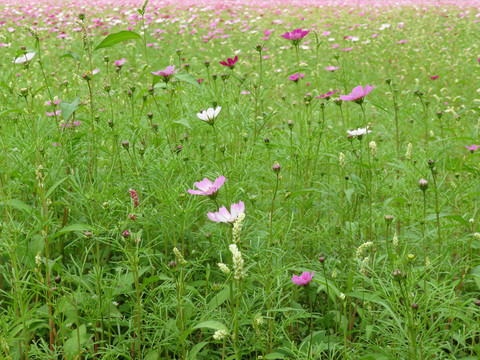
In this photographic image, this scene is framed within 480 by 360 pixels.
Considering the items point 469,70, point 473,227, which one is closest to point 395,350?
point 473,227

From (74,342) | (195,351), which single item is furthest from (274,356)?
(74,342)

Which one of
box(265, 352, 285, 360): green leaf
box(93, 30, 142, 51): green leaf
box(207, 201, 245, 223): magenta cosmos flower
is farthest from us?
box(93, 30, 142, 51): green leaf

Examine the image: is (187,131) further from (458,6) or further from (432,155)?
(458,6)

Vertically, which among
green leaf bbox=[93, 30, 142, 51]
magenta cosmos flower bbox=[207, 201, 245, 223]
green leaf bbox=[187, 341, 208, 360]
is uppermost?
green leaf bbox=[93, 30, 142, 51]

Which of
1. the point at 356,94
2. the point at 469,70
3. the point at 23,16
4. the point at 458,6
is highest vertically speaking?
the point at 356,94

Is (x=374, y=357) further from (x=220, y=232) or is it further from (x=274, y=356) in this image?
(x=220, y=232)

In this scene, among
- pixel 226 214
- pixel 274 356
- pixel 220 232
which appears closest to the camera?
pixel 226 214

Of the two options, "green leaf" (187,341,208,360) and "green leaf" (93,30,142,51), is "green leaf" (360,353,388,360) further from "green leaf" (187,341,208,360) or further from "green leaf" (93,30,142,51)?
"green leaf" (93,30,142,51)

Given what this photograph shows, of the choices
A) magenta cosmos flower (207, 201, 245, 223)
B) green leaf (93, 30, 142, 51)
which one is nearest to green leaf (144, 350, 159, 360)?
magenta cosmos flower (207, 201, 245, 223)

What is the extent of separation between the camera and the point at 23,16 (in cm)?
800

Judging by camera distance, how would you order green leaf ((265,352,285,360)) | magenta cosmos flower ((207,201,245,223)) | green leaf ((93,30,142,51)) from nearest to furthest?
1. magenta cosmos flower ((207,201,245,223))
2. green leaf ((265,352,285,360))
3. green leaf ((93,30,142,51))

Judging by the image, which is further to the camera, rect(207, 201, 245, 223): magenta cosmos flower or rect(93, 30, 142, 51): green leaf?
rect(93, 30, 142, 51): green leaf

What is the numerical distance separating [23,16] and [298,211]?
313 inches

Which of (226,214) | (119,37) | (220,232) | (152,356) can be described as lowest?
(152,356)
